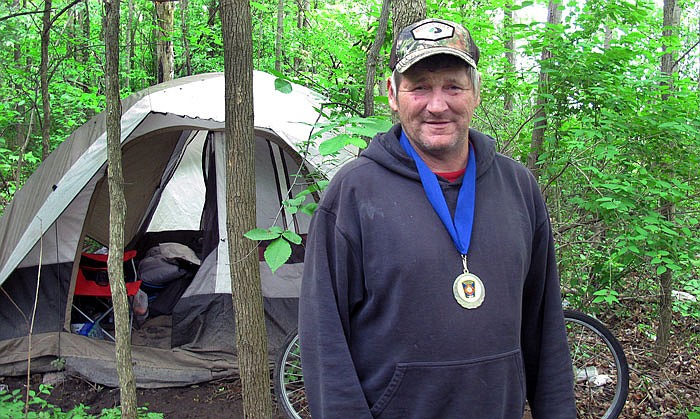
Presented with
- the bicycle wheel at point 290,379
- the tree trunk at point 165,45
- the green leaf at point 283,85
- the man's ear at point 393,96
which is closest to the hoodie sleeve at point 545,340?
the man's ear at point 393,96

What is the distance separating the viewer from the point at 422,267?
1.34m

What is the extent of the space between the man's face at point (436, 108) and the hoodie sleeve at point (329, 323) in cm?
29

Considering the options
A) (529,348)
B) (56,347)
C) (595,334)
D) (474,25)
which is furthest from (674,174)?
(56,347)

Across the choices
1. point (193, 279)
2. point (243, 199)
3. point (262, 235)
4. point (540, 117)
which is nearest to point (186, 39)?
point (193, 279)

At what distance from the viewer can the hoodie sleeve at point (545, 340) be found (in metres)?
1.56

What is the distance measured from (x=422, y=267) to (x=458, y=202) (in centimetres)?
18

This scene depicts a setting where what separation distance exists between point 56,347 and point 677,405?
4.06m

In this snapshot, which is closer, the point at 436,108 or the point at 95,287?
the point at 436,108

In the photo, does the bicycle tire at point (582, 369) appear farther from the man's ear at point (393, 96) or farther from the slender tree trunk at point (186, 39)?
the slender tree trunk at point (186, 39)

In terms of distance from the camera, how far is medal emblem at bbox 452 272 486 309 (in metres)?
1.35

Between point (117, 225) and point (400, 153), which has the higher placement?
point (400, 153)

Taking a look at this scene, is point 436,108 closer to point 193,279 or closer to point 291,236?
point 291,236

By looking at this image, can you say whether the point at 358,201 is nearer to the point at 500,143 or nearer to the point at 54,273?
the point at 500,143

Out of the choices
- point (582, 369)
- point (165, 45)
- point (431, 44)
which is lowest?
point (582, 369)
